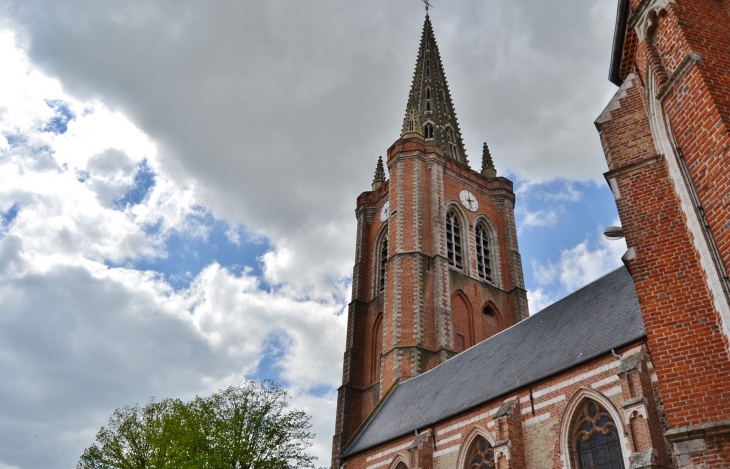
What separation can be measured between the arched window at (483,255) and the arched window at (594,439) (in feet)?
65.2

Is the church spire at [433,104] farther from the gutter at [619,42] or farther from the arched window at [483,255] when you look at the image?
the gutter at [619,42]

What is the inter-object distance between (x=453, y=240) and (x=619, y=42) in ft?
78.2

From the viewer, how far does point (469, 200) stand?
1403 inches

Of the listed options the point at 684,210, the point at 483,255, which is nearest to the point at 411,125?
the point at 483,255

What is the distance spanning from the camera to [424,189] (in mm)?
33281

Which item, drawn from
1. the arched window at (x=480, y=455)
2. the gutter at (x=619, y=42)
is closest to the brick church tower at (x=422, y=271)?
the arched window at (x=480, y=455)

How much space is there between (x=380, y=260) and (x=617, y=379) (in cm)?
2261

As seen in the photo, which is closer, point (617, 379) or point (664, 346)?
point (664, 346)

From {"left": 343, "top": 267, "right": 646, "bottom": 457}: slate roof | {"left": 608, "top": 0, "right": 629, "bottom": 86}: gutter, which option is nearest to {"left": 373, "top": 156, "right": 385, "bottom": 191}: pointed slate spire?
{"left": 343, "top": 267, "right": 646, "bottom": 457}: slate roof

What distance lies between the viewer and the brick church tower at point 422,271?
28.1 metres

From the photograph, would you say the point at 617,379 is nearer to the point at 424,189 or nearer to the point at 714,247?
the point at 714,247

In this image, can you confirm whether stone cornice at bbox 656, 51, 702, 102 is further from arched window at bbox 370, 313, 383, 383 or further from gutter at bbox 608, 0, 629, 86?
arched window at bbox 370, 313, 383, 383

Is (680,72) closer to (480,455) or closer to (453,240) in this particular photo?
(480,455)

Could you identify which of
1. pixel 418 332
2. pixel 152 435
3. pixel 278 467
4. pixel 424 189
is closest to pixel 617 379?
pixel 278 467
